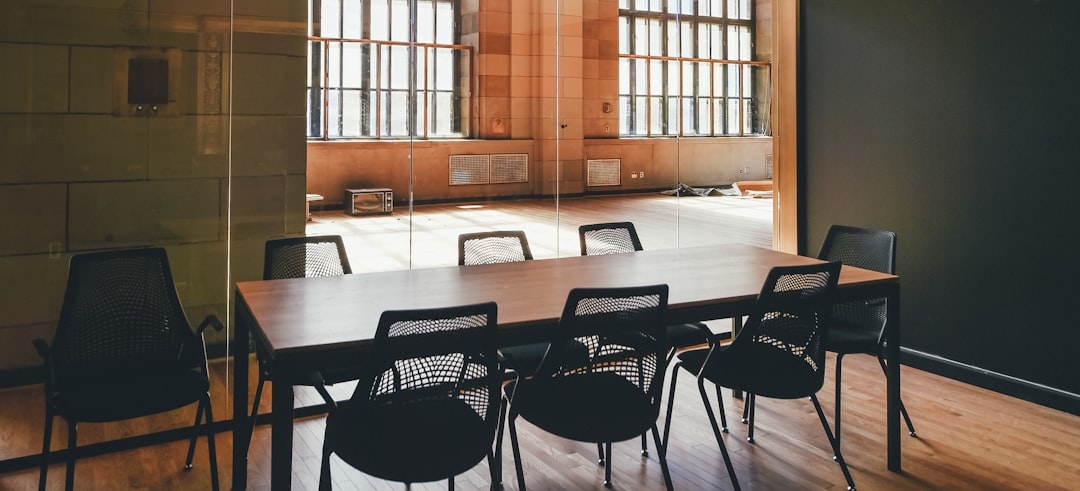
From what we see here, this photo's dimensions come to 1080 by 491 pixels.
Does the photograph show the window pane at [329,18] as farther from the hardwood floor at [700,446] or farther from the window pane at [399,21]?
the hardwood floor at [700,446]

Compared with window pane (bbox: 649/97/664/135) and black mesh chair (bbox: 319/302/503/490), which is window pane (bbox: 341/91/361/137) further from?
black mesh chair (bbox: 319/302/503/490)

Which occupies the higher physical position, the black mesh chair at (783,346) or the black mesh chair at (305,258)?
the black mesh chair at (305,258)

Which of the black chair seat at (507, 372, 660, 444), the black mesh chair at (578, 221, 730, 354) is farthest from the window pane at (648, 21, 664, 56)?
the black chair seat at (507, 372, 660, 444)

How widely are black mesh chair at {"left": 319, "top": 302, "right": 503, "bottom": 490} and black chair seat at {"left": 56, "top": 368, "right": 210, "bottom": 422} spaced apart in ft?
3.01

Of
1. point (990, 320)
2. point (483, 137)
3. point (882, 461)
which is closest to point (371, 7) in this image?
point (483, 137)

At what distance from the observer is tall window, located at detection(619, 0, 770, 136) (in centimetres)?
624

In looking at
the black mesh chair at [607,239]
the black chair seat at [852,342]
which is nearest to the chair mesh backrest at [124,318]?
the black mesh chair at [607,239]

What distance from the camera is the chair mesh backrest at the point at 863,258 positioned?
4.06m

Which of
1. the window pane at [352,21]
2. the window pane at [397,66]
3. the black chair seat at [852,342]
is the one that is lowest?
the black chair seat at [852,342]

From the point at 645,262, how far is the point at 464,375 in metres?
1.80

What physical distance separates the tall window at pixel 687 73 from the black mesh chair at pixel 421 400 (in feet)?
13.3

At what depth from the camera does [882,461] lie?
3.64m

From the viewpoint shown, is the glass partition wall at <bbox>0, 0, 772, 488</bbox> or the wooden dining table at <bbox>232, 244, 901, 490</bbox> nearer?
the wooden dining table at <bbox>232, 244, 901, 490</bbox>

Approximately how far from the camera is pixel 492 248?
13.8 feet
